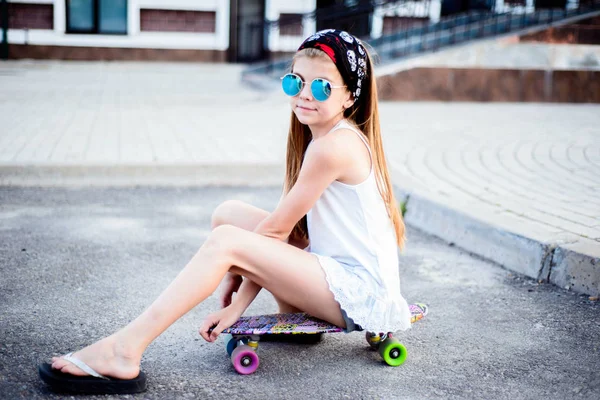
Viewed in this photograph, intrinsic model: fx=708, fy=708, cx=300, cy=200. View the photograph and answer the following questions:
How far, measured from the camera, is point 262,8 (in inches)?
768

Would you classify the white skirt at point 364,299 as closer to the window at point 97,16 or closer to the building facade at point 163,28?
the building facade at point 163,28

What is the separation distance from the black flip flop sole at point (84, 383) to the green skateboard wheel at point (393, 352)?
3.15ft

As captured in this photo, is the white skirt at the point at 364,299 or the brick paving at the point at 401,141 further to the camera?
the brick paving at the point at 401,141

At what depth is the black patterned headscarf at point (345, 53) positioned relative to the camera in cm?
268

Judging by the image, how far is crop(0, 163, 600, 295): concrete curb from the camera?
3.69 meters

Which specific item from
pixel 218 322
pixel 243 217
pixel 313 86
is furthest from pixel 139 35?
pixel 218 322

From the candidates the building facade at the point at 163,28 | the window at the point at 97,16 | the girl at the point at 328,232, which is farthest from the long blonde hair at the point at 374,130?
the window at the point at 97,16

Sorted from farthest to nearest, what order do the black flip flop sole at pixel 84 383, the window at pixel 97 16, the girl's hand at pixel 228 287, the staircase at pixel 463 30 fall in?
the window at pixel 97 16, the staircase at pixel 463 30, the girl's hand at pixel 228 287, the black flip flop sole at pixel 84 383

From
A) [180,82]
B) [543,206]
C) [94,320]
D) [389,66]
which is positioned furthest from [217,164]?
[180,82]

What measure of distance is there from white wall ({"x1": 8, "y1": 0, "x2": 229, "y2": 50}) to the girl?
17092 mm

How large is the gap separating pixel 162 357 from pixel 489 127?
6.97 m

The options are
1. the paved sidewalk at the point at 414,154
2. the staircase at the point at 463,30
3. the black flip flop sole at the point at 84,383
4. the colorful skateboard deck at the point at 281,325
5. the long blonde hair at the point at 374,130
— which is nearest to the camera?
the black flip flop sole at the point at 84,383

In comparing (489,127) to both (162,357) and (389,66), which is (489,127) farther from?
(162,357)

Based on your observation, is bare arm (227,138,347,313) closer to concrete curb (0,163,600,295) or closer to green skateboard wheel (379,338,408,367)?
green skateboard wheel (379,338,408,367)
